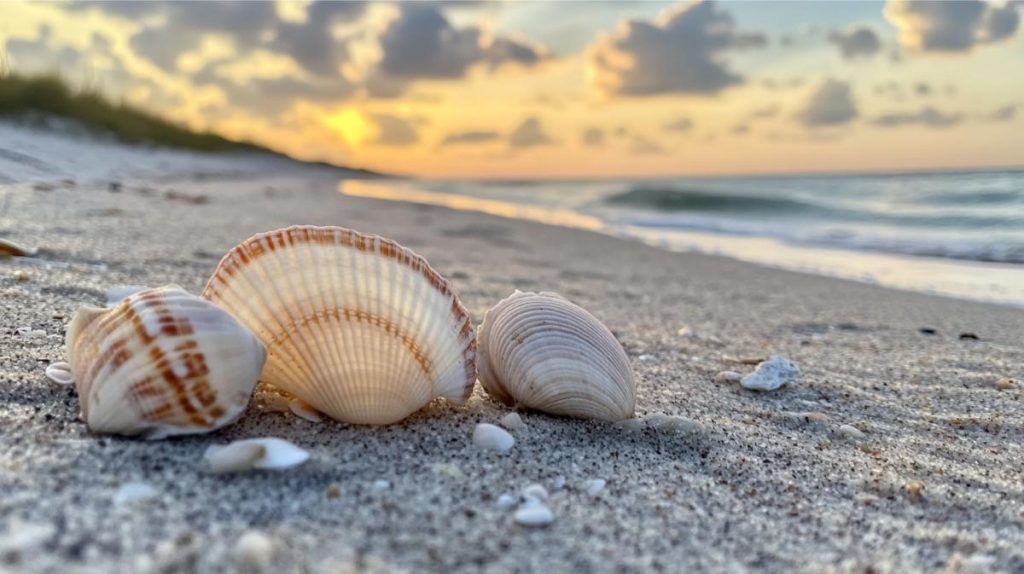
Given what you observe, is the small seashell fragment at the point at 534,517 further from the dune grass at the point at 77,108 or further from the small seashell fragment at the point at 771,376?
the dune grass at the point at 77,108

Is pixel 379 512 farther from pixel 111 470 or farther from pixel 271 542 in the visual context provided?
pixel 111 470

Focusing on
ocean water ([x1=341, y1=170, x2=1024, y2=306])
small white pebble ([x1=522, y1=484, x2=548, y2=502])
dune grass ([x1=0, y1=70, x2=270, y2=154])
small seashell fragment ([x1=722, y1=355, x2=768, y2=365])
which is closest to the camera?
small white pebble ([x1=522, y1=484, x2=548, y2=502])

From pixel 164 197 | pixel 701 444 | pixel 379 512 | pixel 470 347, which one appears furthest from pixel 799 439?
pixel 164 197

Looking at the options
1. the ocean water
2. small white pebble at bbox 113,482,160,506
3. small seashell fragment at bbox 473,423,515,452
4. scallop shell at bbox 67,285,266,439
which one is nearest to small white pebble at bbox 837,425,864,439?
small seashell fragment at bbox 473,423,515,452

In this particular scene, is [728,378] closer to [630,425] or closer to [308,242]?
[630,425]

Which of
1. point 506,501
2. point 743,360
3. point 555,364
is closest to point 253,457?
point 506,501

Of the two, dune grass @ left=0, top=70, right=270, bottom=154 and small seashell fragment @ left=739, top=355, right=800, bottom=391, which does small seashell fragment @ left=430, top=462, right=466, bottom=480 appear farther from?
dune grass @ left=0, top=70, right=270, bottom=154
